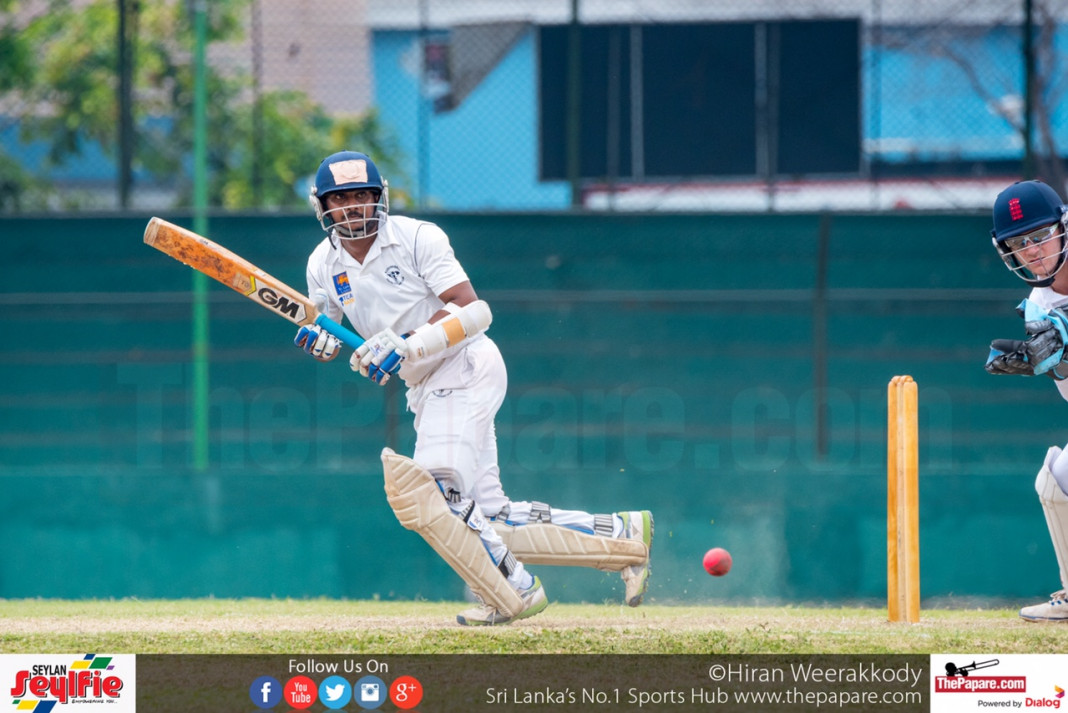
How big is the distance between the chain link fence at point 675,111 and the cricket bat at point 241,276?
4.21m

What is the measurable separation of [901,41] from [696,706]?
7.55m

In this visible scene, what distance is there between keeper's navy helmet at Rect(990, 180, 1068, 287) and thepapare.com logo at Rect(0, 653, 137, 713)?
3760 mm

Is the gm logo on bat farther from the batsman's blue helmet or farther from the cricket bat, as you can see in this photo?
the batsman's blue helmet

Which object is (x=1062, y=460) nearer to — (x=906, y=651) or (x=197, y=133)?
(x=906, y=651)

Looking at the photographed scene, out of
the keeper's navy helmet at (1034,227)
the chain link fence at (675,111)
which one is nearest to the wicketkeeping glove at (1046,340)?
the keeper's navy helmet at (1034,227)

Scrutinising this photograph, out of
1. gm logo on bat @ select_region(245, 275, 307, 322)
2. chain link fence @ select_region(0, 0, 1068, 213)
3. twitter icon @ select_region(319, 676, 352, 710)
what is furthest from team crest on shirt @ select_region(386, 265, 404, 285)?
chain link fence @ select_region(0, 0, 1068, 213)

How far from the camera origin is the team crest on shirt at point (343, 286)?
6117mm

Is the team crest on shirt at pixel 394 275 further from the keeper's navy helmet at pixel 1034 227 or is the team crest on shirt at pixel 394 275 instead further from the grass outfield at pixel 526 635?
the keeper's navy helmet at pixel 1034 227

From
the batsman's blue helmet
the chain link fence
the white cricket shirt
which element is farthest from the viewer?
the chain link fence

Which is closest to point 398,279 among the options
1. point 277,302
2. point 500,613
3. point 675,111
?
point 277,302

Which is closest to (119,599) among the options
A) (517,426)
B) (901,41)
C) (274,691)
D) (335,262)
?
(517,426)

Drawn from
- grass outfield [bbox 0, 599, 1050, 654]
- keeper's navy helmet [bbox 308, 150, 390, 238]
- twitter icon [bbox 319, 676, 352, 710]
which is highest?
keeper's navy helmet [bbox 308, 150, 390, 238]

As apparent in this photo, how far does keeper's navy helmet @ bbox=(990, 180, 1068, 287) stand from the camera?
5.59m

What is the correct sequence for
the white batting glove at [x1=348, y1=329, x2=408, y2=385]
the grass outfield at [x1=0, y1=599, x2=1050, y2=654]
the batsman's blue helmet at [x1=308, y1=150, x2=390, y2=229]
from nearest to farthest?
1. the grass outfield at [x1=0, y1=599, x2=1050, y2=654]
2. the white batting glove at [x1=348, y1=329, x2=408, y2=385]
3. the batsman's blue helmet at [x1=308, y1=150, x2=390, y2=229]
